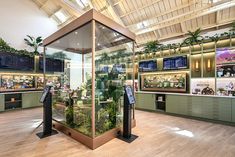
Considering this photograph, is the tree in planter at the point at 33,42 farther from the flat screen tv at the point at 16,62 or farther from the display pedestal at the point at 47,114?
the display pedestal at the point at 47,114

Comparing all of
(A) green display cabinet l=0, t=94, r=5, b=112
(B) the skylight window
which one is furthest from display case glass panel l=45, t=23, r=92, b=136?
(B) the skylight window

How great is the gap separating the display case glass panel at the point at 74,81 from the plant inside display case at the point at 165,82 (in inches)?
141

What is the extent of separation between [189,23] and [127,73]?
4.49m

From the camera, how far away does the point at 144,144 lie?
3.11 meters

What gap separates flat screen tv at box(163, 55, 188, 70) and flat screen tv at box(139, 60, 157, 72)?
51 centimetres

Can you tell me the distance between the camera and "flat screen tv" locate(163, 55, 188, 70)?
5680mm

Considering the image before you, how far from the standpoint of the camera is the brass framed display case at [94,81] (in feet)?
10.0

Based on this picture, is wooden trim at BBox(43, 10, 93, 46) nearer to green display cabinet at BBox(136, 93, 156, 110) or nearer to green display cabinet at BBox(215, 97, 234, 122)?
green display cabinet at BBox(136, 93, 156, 110)

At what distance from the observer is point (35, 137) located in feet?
11.4

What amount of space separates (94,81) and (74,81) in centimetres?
200

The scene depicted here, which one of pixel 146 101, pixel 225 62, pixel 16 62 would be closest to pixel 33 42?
pixel 16 62

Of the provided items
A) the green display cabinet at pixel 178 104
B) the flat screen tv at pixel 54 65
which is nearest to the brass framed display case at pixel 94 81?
the flat screen tv at pixel 54 65

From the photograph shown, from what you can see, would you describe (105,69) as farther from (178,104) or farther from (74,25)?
(178,104)

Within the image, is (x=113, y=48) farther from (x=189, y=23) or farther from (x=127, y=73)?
(x=189, y=23)
